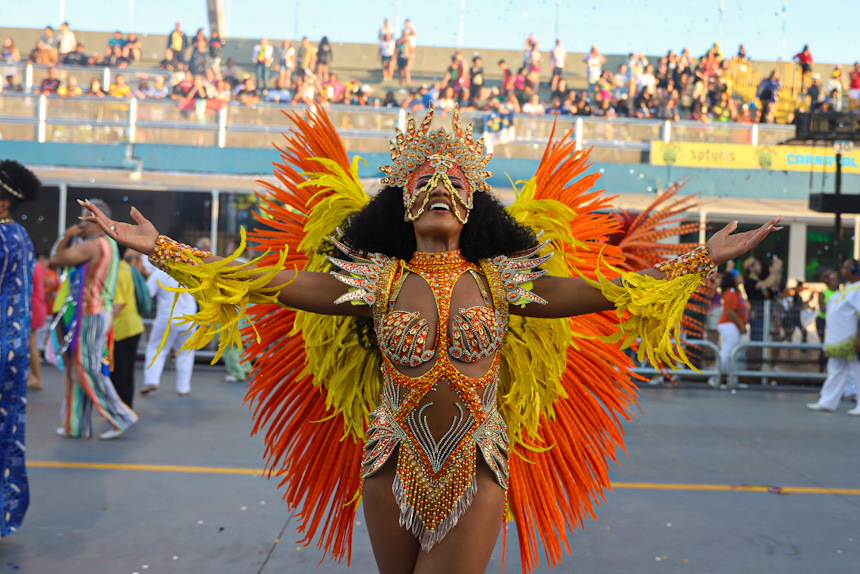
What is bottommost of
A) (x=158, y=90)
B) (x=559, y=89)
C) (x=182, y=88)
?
(x=158, y=90)

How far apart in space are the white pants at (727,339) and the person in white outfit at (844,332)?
1.78 m

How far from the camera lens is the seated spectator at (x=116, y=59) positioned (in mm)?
19344

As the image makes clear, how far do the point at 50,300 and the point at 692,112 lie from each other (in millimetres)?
12810

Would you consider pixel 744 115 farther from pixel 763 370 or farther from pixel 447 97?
pixel 763 370

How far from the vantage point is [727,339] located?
34.3 feet

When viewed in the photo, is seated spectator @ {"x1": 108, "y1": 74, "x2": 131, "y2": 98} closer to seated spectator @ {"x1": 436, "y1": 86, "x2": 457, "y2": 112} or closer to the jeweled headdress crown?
seated spectator @ {"x1": 436, "y1": 86, "x2": 457, "y2": 112}

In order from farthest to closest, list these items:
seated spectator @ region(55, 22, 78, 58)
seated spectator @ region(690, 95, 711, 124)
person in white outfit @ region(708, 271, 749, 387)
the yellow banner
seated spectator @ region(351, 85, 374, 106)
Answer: seated spectator @ region(55, 22, 78, 58) → seated spectator @ region(351, 85, 374, 106) → seated spectator @ region(690, 95, 711, 124) → the yellow banner → person in white outfit @ region(708, 271, 749, 387)

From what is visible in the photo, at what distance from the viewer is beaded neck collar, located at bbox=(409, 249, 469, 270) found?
107 inches

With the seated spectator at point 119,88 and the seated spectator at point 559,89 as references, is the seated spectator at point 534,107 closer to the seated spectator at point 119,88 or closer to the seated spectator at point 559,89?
the seated spectator at point 559,89

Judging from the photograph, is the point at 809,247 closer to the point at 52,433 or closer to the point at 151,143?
the point at 151,143

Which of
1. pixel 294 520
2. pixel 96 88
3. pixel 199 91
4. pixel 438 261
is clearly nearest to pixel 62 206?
pixel 96 88

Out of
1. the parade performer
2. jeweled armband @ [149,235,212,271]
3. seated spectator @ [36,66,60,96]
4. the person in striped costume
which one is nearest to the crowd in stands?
seated spectator @ [36,66,60,96]

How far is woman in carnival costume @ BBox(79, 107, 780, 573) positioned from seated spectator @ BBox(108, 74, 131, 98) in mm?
13874

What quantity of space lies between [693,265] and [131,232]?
1718mm
